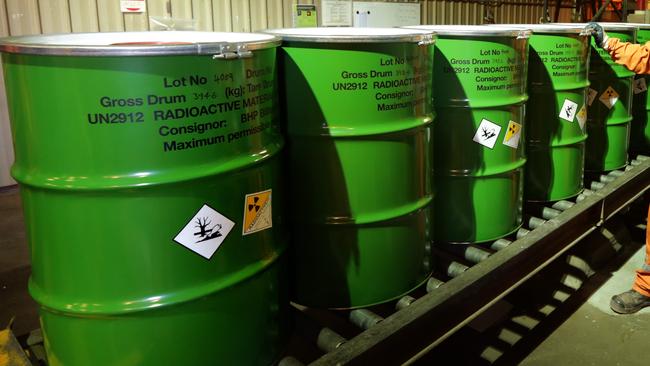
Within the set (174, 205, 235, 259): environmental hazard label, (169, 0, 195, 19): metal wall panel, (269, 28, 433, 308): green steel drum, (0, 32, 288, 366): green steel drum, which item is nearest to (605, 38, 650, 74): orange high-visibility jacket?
(269, 28, 433, 308): green steel drum

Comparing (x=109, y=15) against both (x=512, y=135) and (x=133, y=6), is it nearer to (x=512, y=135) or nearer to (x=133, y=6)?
(x=133, y=6)

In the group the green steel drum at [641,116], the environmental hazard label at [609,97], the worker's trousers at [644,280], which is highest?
the environmental hazard label at [609,97]

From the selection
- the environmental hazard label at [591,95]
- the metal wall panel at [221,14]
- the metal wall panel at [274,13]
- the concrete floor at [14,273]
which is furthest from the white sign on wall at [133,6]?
the environmental hazard label at [591,95]

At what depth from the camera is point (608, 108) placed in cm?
302

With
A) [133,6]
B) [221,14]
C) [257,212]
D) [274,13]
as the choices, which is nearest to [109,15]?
[133,6]

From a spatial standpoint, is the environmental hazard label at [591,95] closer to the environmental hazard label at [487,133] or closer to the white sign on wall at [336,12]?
the environmental hazard label at [487,133]

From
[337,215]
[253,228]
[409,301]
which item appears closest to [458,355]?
[409,301]

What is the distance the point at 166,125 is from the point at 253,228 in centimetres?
34

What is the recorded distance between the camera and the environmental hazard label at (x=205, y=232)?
1.25 metres

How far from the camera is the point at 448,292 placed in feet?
5.73

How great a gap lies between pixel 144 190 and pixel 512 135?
1.49m

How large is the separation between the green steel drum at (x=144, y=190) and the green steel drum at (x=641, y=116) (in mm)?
2842

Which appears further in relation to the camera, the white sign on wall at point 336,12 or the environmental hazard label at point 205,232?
the white sign on wall at point 336,12

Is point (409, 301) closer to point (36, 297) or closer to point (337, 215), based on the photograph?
point (337, 215)
